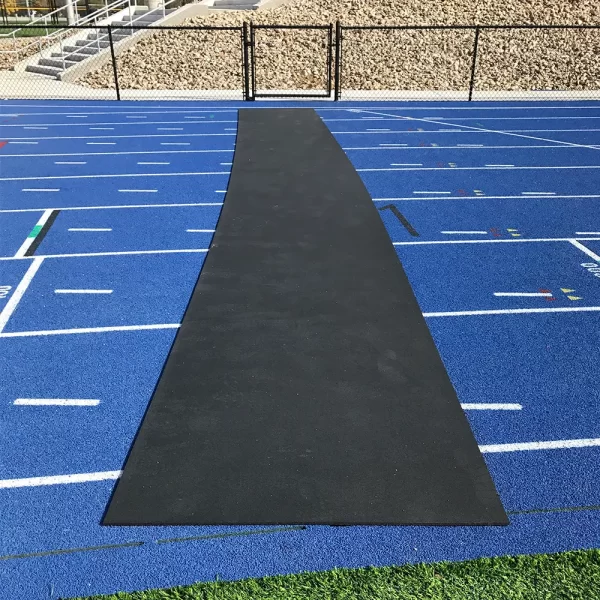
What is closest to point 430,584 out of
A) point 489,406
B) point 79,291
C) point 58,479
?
point 489,406

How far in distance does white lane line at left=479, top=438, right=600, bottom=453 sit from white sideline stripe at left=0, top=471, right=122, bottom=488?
2.52 metres

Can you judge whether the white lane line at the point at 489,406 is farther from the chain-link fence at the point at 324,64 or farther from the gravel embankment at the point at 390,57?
the gravel embankment at the point at 390,57

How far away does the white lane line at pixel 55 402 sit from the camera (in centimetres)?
454

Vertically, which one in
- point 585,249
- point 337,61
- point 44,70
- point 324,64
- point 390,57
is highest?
point 337,61

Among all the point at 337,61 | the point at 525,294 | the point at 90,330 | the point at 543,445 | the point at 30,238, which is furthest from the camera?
the point at 337,61

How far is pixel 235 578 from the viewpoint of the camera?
126 inches

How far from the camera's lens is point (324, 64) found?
68.4 feet

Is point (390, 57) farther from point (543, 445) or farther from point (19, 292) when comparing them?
point (543, 445)

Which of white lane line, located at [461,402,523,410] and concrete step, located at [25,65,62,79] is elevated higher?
concrete step, located at [25,65,62,79]

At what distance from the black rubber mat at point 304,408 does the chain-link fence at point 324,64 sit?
14.2m

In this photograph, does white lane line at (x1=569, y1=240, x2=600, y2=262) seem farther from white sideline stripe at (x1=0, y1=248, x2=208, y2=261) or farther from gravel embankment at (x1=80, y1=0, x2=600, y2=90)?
gravel embankment at (x1=80, y1=0, x2=600, y2=90)

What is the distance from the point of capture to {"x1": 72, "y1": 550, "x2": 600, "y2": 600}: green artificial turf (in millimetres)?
3098

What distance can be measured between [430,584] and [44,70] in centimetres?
2372

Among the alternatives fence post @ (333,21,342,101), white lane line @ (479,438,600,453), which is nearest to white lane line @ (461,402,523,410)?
white lane line @ (479,438,600,453)
